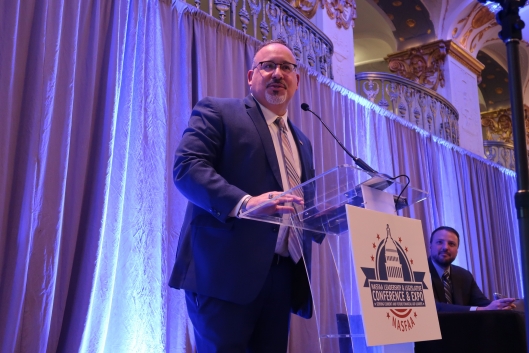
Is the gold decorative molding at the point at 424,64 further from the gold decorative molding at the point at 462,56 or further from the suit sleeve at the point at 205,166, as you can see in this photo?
the suit sleeve at the point at 205,166

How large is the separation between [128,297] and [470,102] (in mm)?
7687

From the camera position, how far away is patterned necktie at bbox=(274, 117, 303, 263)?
1728 mm

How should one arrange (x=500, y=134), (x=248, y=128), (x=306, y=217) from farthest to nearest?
(x=500, y=134) → (x=248, y=128) → (x=306, y=217)

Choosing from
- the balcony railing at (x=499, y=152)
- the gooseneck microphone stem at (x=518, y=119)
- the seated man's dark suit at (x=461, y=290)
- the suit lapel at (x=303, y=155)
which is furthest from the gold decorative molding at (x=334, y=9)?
the gooseneck microphone stem at (x=518, y=119)

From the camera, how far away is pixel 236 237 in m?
1.75

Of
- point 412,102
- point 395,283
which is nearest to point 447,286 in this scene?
point 395,283

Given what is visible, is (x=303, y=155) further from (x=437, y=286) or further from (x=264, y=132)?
(x=437, y=286)

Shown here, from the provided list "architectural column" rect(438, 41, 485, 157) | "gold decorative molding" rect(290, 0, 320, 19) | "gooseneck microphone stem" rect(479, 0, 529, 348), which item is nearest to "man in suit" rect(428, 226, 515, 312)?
"gooseneck microphone stem" rect(479, 0, 529, 348)

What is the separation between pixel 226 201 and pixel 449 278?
3.06 m

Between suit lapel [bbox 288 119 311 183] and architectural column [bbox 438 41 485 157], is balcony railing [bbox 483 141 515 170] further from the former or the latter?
suit lapel [bbox 288 119 311 183]

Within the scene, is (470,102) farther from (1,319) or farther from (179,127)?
(1,319)

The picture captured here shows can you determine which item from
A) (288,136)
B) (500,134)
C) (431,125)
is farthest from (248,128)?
Result: (500,134)

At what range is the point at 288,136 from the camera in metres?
2.04

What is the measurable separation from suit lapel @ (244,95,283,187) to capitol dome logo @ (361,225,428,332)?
0.45 meters
